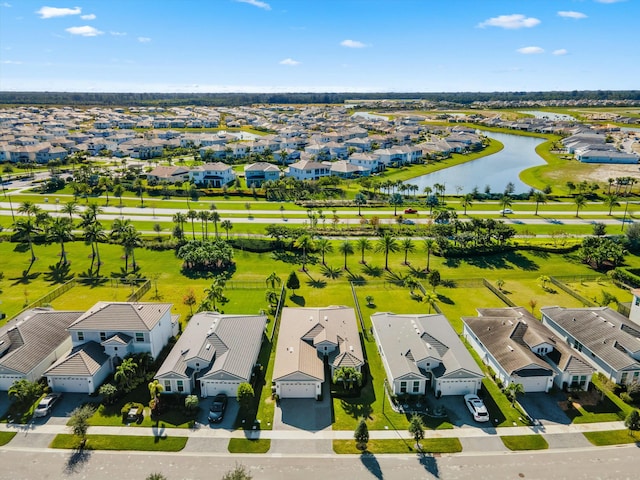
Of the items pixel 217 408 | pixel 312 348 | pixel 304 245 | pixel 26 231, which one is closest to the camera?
pixel 217 408

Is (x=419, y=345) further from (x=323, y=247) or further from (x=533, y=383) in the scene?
(x=323, y=247)

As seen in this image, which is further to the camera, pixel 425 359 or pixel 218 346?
pixel 218 346

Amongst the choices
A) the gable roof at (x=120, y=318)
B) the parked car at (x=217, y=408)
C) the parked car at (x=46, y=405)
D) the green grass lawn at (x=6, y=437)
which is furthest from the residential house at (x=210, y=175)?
the green grass lawn at (x=6, y=437)

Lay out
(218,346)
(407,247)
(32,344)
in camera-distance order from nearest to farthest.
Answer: (218,346)
(32,344)
(407,247)

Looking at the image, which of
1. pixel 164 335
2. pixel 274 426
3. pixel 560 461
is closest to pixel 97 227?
pixel 164 335

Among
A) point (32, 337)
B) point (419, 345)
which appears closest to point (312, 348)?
point (419, 345)

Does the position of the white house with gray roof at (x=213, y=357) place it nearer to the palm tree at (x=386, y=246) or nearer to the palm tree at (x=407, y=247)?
the palm tree at (x=386, y=246)

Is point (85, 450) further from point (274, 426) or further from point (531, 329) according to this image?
point (531, 329)
